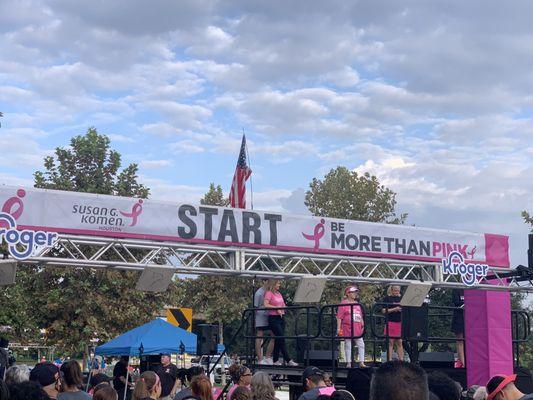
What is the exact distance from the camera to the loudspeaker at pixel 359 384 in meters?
9.74

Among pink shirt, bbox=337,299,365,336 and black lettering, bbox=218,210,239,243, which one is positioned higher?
black lettering, bbox=218,210,239,243

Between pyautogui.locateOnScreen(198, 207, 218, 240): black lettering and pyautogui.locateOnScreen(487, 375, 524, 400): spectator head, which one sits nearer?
pyautogui.locateOnScreen(487, 375, 524, 400): spectator head

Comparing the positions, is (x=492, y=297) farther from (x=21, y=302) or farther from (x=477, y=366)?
(x=21, y=302)

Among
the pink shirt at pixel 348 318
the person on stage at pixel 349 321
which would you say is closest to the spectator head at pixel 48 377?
the person on stage at pixel 349 321

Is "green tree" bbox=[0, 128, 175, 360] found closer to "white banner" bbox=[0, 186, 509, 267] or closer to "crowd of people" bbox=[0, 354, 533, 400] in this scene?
"white banner" bbox=[0, 186, 509, 267]

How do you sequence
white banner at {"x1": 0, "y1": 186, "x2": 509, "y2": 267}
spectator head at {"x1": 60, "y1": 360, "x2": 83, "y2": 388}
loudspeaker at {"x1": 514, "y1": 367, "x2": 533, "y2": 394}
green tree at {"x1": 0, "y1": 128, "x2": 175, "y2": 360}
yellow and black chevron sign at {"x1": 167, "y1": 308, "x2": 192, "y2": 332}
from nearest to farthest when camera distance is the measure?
spectator head at {"x1": 60, "y1": 360, "x2": 83, "y2": 388} < loudspeaker at {"x1": 514, "y1": 367, "x2": 533, "y2": 394} < white banner at {"x1": 0, "y1": 186, "x2": 509, "y2": 267} < yellow and black chevron sign at {"x1": 167, "y1": 308, "x2": 192, "y2": 332} < green tree at {"x1": 0, "y1": 128, "x2": 175, "y2": 360}

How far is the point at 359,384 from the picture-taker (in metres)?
9.92

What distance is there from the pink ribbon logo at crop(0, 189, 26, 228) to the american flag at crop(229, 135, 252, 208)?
4641 millimetres

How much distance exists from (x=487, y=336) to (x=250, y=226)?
4782 mm

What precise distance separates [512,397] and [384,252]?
10776 millimetres

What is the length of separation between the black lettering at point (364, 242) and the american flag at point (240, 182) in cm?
257

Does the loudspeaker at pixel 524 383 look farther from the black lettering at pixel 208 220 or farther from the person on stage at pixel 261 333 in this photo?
the black lettering at pixel 208 220

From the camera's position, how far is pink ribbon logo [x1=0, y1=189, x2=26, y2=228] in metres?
12.2

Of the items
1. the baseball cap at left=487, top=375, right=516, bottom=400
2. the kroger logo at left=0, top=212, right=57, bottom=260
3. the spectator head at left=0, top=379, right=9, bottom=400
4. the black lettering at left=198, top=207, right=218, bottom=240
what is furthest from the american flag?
the spectator head at left=0, top=379, right=9, bottom=400
